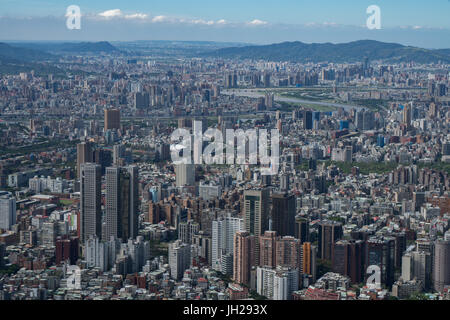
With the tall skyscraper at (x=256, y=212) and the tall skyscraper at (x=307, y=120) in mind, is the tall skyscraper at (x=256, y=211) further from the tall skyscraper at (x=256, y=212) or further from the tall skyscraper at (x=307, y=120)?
the tall skyscraper at (x=307, y=120)

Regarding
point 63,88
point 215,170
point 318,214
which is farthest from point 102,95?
point 318,214

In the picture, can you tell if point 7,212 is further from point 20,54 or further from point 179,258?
point 20,54

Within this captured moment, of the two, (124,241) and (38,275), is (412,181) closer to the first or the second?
(124,241)

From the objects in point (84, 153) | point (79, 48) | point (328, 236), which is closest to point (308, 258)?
point (328, 236)

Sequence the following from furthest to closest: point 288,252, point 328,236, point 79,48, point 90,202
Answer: point 79,48
point 90,202
point 328,236
point 288,252

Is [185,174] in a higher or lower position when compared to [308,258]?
higher

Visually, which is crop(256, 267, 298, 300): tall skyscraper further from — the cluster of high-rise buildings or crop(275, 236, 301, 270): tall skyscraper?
crop(275, 236, 301, 270): tall skyscraper

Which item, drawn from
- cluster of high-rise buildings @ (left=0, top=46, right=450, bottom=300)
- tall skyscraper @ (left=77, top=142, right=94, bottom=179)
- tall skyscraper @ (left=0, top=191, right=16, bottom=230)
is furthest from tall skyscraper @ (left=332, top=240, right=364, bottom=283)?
tall skyscraper @ (left=77, top=142, right=94, bottom=179)
